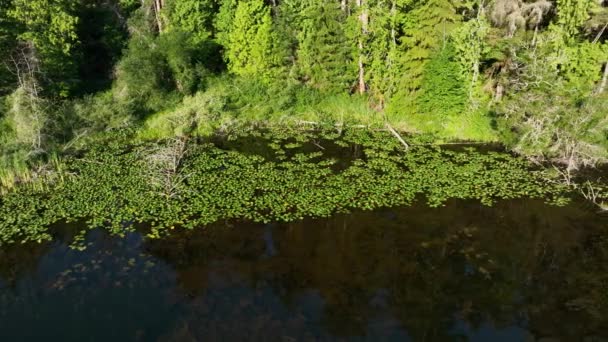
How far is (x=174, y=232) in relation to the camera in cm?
1908

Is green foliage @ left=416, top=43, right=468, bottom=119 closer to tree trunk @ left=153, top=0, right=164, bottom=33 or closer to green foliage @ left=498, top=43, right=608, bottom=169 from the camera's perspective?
green foliage @ left=498, top=43, right=608, bottom=169

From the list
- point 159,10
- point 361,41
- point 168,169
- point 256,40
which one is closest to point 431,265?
point 168,169

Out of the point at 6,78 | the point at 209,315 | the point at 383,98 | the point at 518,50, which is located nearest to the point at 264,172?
the point at 209,315

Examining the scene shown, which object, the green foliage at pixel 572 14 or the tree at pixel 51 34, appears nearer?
Answer: the green foliage at pixel 572 14

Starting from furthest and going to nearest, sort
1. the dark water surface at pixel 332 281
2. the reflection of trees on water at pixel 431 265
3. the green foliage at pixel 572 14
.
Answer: the green foliage at pixel 572 14, the reflection of trees on water at pixel 431 265, the dark water surface at pixel 332 281

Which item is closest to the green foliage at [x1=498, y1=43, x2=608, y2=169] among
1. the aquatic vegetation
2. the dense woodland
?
the dense woodland

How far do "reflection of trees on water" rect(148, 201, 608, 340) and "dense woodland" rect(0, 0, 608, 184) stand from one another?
24.9 ft

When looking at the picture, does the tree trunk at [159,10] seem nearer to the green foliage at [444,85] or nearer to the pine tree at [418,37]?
the pine tree at [418,37]

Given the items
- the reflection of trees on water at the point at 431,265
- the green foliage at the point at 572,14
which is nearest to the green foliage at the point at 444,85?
the green foliage at the point at 572,14

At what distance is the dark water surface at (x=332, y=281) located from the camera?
14.4 m

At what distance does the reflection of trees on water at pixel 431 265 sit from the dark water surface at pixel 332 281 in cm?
5

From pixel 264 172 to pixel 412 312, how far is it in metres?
12.2

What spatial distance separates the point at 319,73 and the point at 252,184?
15.0 meters

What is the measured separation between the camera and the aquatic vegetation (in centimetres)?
2022
